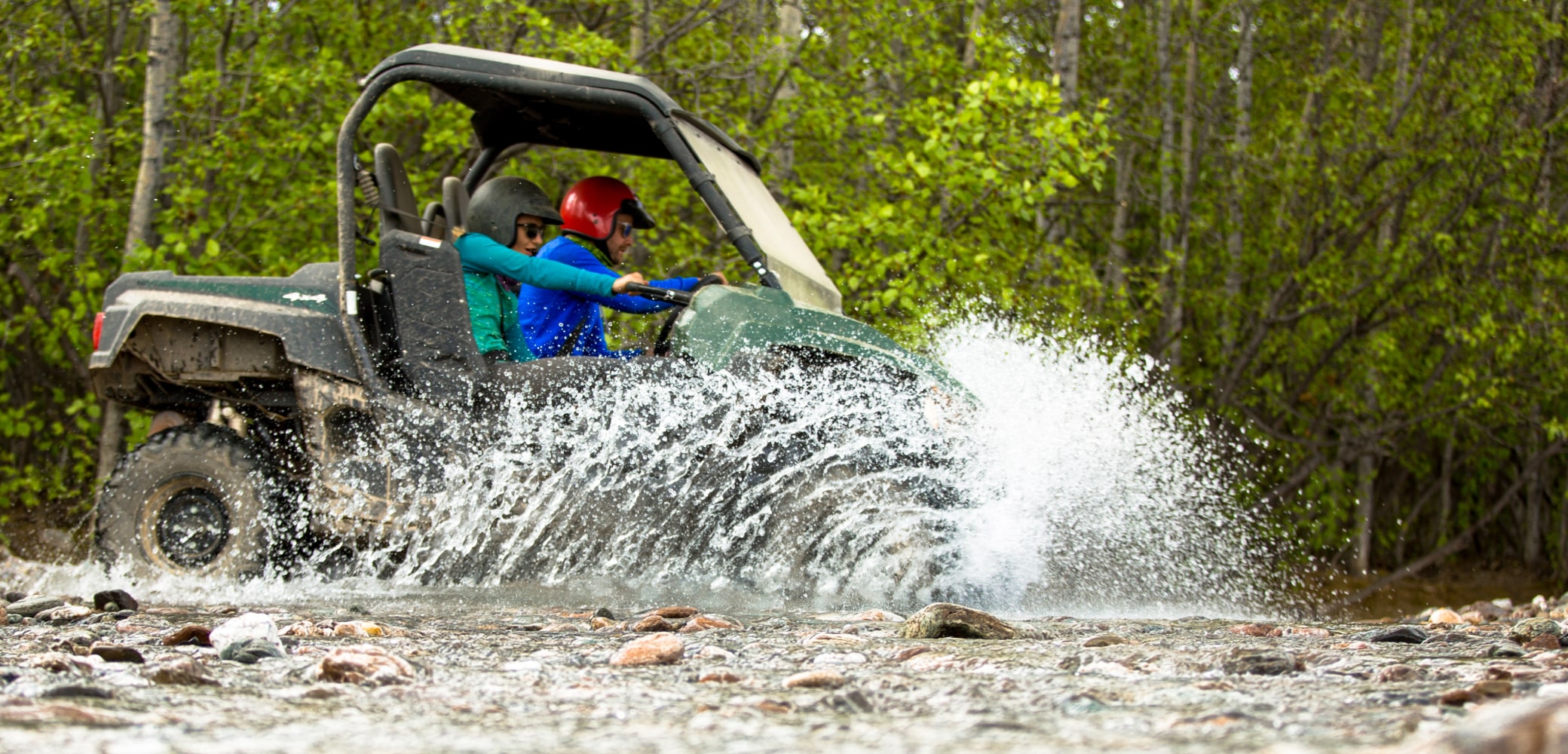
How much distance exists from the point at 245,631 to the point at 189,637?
26 centimetres

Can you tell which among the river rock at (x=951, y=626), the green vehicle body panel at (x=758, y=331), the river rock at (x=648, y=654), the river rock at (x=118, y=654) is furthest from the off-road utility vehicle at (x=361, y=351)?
the river rock at (x=118, y=654)

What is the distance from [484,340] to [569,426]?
0.58 m

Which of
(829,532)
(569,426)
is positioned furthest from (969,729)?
(569,426)

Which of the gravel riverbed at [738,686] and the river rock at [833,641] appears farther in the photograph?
the river rock at [833,641]

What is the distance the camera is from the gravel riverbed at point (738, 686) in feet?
7.55

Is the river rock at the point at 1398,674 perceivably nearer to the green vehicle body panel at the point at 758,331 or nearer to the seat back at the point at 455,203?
the green vehicle body panel at the point at 758,331

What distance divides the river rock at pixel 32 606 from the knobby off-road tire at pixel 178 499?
2.71 ft

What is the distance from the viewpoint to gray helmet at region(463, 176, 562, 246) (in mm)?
5996

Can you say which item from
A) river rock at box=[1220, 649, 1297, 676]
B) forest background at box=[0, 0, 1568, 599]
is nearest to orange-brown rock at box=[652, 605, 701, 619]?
river rock at box=[1220, 649, 1297, 676]

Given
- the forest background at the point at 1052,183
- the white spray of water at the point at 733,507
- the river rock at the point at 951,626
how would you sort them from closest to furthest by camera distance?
the river rock at the point at 951,626
the white spray of water at the point at 733,507
the forest background at the point at 1052,183

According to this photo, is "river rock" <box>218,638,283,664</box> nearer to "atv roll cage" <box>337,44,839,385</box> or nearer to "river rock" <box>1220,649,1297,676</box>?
"atv roll cage" <box>337,44,839,385</box>

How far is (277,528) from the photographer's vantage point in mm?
5875

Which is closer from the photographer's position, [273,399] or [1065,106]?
[273,399]

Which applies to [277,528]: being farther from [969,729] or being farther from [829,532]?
[969,729]
